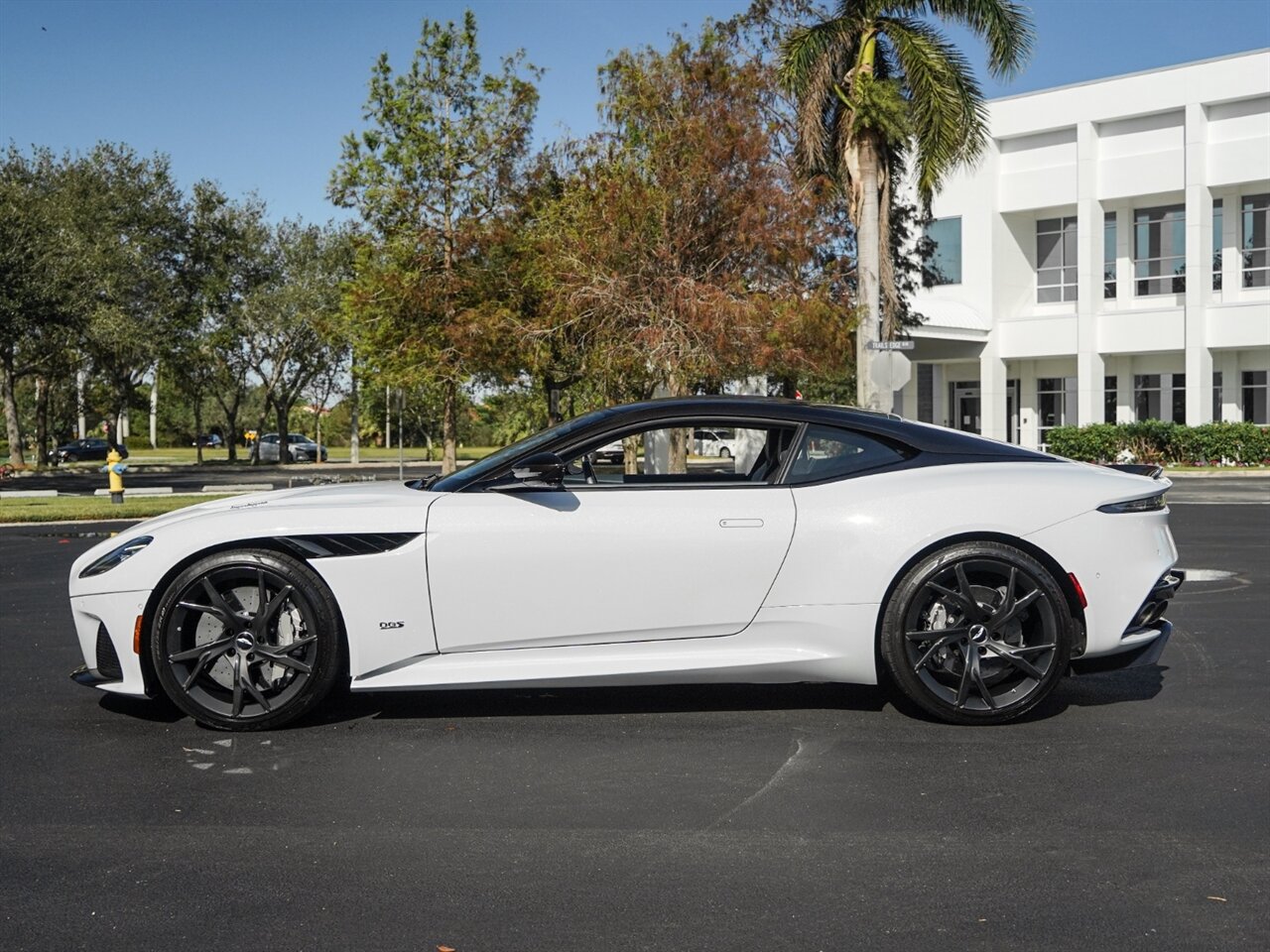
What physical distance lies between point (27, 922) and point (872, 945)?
2235mm

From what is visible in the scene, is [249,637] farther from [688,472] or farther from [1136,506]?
[1136,506]

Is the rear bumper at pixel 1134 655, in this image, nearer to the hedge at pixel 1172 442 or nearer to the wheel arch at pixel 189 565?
the wheel arch at pixel 189 565

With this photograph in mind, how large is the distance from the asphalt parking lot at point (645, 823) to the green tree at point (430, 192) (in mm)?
21979

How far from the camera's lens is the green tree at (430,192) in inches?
1110

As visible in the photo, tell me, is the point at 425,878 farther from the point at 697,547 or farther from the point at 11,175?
the point at 11,175

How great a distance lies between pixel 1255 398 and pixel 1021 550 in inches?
1604

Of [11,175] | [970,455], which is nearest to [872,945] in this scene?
[970,455]

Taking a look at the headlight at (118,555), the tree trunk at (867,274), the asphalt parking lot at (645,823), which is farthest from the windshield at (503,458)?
the tree trunk at (867,274)

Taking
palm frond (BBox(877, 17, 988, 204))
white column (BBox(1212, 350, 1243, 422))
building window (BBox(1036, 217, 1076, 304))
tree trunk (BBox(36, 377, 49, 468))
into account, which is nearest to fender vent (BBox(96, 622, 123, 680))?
palm frond (BBox(877, 17, 988, 204))

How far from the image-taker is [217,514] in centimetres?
565

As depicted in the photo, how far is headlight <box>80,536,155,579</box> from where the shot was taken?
562 cm

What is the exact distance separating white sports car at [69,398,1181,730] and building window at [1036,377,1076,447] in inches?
1620

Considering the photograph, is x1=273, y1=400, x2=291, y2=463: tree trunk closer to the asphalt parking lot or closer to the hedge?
the hedge

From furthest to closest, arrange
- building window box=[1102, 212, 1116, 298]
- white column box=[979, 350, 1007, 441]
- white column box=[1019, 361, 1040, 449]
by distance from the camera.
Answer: white column box=[1019, 361, 1040, 449]
white column box=[979, 350, 1007, 441]
building window box=[1102, 212, 1116, 298]
